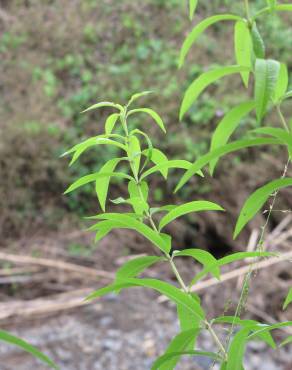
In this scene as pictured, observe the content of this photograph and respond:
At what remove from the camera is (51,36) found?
13.8 ft

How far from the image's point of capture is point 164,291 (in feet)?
1.64

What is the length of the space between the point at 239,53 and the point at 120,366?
6.68 feet

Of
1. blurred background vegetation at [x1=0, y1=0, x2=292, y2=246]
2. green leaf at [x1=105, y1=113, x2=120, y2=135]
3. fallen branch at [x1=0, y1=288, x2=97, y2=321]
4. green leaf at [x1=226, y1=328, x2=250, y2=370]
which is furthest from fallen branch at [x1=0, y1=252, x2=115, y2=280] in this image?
green leaf at [x1=226, y1=328, x2=250, y2=370]

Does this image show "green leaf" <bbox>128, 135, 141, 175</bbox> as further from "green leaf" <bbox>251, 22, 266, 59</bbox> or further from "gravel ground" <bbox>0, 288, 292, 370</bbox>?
"gravel ground" <bbox>0, 288, 292, 370</bbox>

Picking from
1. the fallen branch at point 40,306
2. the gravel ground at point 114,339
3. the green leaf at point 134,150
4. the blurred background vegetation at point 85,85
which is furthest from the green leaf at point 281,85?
the blurred background vegetation at point 85,85

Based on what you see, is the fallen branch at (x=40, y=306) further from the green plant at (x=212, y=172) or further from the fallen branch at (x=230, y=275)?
the green plant at (x=212, y=172)

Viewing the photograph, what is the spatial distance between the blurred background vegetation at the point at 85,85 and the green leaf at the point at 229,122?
111 inches

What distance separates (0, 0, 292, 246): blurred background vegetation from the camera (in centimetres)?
342

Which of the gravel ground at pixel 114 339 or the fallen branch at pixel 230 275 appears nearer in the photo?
the gravel ground at pixel 114 339

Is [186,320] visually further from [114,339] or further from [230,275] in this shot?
[230,275]

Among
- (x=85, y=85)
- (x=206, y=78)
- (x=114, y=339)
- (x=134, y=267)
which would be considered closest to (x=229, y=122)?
(x=206, y=78)

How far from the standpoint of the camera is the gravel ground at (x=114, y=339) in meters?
2.41

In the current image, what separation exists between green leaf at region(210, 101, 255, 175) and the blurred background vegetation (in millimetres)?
2819

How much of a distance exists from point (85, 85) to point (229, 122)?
358 centimetres
